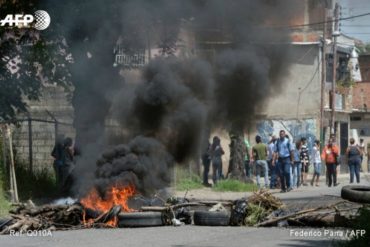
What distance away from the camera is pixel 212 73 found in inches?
662

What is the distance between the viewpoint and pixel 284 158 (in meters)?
23.2

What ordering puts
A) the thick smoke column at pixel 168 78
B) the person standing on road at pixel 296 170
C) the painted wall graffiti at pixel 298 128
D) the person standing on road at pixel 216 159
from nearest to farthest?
the thick smoke column at pixel 168 78
the person standing on road at pixel 296 170
the person standing on road at pixel 216 159
the painted wall graffiti at pixel 298 128

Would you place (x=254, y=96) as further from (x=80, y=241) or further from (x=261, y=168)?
(x=261, y=168)

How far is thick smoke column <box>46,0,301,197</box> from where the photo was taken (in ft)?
53.2

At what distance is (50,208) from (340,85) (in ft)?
112

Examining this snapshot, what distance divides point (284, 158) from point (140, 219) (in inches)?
406

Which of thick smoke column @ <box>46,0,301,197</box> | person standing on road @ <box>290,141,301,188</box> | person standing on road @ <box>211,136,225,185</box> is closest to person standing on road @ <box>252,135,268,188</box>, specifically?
person standing on road @ <box>290,141,301,188</box>

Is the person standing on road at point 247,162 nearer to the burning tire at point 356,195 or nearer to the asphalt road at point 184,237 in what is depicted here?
the burning tire at point 356,195

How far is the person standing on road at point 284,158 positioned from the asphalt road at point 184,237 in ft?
32.3

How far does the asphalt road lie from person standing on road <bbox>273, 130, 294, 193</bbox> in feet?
32.3

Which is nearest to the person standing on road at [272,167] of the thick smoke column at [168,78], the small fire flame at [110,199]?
the thick smoke column at [168,78]

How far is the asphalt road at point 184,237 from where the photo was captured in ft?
37.6

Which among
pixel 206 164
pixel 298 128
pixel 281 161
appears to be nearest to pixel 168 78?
pixel 281 161

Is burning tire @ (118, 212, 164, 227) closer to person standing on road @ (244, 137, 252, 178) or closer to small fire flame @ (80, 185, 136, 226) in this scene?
small fire flame @ (80, 185, 136, 226)
